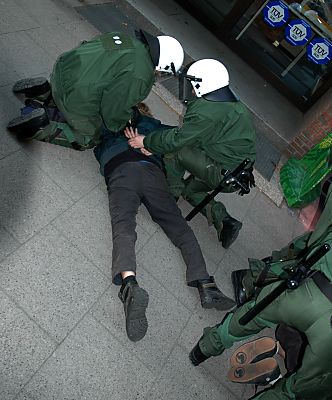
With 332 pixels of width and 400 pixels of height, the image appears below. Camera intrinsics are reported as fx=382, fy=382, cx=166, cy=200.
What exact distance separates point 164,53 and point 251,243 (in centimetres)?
244

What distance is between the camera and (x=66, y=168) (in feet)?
12.3

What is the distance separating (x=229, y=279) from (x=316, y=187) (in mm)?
2264

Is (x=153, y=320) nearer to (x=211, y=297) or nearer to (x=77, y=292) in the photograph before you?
(x=211, y=297)

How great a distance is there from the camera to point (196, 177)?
12.8ft

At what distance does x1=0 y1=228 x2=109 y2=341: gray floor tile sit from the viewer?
271 centimetres

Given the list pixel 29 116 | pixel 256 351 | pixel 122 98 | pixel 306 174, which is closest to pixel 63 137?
pixel 29 116

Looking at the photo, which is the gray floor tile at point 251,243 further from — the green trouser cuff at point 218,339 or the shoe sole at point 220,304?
the green trouser cuff at point 218,339

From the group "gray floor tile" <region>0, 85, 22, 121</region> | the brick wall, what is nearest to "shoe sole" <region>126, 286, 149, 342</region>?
"gray floor tile" <region>0, 85, 22, 121</region>

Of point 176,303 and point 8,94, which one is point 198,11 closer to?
point 8,94

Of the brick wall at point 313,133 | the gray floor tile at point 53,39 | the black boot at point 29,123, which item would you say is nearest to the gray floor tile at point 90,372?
the black boot at point 29,123

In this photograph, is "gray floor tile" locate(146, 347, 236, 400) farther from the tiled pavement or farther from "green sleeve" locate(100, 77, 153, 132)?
"green sleeve" locate(100, 77, 153, 132)

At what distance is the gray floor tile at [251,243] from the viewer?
4.42 metres

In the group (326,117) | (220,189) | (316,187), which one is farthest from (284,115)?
(220,189)

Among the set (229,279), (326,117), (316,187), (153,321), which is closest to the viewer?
(153,321)
